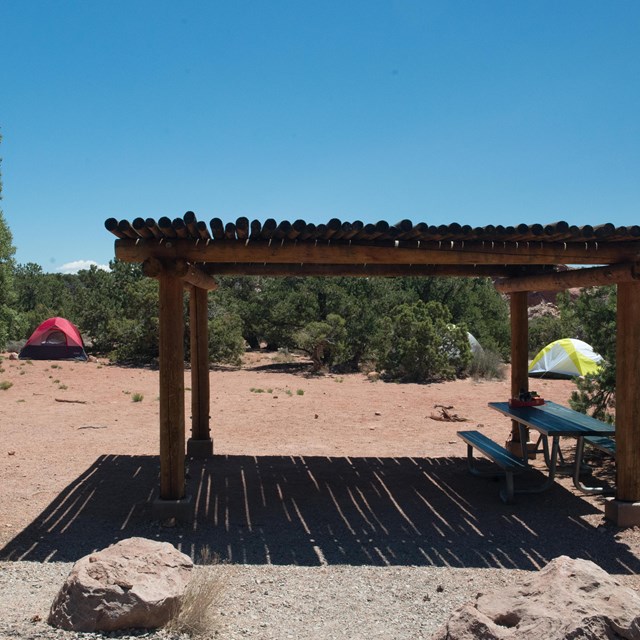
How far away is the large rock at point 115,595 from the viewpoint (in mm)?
3289

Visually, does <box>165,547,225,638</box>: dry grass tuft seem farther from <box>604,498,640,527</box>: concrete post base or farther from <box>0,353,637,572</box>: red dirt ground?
<box>604,498,640,527</box>: concrete post base

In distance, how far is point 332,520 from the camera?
577 cm

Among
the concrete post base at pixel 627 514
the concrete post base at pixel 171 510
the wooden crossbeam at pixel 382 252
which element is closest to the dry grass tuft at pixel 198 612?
the concrete post base at pixel 171 510

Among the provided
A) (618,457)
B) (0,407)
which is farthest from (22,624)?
(0,407)

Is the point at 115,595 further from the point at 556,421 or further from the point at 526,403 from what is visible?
the point at 526,403

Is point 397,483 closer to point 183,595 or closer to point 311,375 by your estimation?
point 183,595

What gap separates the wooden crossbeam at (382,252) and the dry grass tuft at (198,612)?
2.79 metres

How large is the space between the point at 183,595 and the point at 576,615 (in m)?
2.01

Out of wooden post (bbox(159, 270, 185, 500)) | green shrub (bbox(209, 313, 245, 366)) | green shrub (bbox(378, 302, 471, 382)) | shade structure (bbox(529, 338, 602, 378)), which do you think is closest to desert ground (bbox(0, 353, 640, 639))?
wooden post (bbox(159, 270, 185, 500))

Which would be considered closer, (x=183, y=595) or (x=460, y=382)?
(x=183, y=595)

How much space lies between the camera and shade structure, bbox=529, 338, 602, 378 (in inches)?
741

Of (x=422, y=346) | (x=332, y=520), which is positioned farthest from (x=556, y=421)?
(x=422, y=346)

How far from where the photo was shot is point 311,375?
750 inches

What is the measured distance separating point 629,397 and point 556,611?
11.2ft
